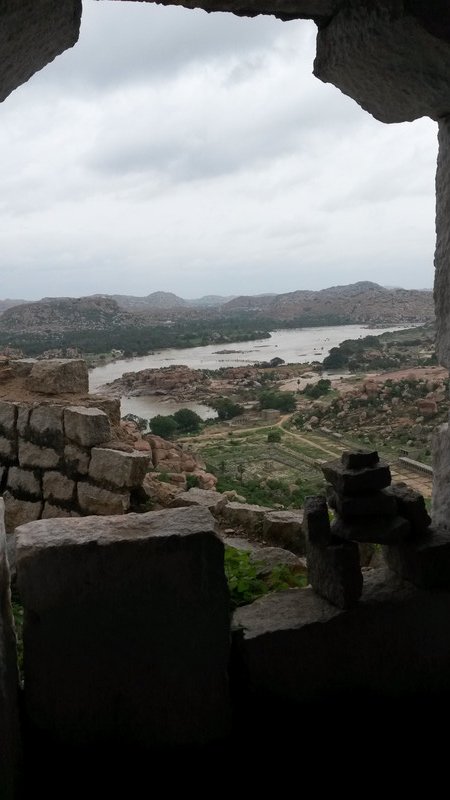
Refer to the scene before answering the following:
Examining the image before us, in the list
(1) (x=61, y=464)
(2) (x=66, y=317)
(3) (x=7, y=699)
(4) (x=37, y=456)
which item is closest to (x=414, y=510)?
(3) (x=7, y=699)

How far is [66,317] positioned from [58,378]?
38455 mm

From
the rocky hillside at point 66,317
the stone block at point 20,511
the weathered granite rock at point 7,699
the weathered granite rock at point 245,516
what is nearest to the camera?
the weathered granite rock at point 7,699

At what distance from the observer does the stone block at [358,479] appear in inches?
99.3

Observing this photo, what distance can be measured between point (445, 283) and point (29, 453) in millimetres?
4192

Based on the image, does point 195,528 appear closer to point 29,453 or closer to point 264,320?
point 29,453

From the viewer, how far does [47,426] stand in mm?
5605

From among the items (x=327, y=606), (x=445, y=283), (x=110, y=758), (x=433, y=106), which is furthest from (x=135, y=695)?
(x=433, y=106)

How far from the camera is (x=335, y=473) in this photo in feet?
8.43

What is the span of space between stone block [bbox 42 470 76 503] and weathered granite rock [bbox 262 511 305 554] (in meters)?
1.78

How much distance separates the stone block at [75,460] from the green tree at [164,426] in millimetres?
7525

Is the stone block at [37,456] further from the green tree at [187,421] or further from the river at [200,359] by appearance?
the river at [200,359]

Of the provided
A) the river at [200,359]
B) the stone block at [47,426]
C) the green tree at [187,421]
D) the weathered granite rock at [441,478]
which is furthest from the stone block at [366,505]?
the river at [200,359]

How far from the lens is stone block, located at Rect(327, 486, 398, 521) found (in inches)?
99.0

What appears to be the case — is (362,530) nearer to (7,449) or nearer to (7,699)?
(7,699)
